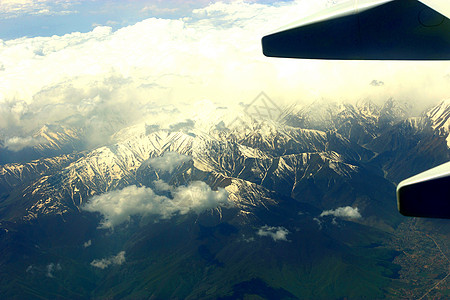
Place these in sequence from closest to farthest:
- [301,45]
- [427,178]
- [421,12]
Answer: [427,178] < [421,12] < [301,45]

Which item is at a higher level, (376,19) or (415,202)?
(376,19)

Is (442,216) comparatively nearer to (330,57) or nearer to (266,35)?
(330,57)

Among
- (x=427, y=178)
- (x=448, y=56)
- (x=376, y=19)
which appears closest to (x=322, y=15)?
(x=376, y=19)

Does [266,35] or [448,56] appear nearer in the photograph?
[448,56]

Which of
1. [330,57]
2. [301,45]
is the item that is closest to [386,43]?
[330,57]

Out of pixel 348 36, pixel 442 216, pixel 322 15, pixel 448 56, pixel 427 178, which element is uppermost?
pixel 322 15

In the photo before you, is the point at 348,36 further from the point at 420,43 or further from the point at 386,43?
the point at 420,43

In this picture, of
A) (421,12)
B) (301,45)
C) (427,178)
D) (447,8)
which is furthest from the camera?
(301,45)
